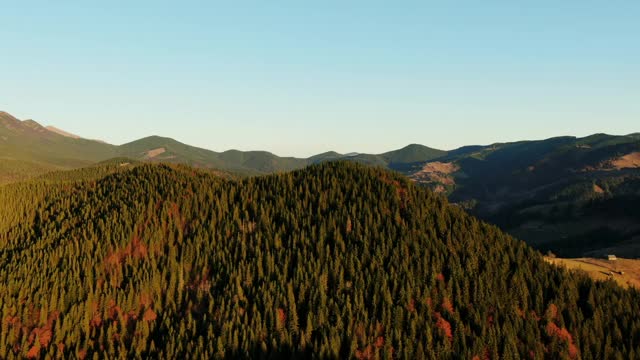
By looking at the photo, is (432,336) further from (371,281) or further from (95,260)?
(95,260)

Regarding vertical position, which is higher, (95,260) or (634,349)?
(95,260)

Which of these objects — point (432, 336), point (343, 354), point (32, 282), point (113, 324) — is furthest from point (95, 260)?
point (432, 336)

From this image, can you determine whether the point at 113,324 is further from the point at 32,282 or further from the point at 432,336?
the point at 432,336

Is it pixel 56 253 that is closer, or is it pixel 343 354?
pixel 343 354

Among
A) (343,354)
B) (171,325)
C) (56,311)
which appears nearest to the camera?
(343,354)

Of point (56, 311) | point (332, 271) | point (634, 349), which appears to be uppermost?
point (332, 271)

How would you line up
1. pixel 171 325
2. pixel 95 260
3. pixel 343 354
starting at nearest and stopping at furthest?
pixel 343 354 → pixel 171 325 → pixel 95 260
